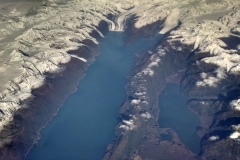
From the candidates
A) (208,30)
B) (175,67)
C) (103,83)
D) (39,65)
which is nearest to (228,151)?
(175,67)

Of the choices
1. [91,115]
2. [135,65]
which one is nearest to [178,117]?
[91,115]

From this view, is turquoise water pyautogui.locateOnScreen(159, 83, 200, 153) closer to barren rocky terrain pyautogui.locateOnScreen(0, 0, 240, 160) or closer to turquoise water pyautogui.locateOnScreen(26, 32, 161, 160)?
barren rocky terrain pyautogui.locateOnScreen(0, 0, 240, 160)

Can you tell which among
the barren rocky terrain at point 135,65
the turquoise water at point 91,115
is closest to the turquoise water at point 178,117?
the barren rocky terrain at point 135,65

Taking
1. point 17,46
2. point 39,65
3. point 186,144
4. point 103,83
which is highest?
point 17,46

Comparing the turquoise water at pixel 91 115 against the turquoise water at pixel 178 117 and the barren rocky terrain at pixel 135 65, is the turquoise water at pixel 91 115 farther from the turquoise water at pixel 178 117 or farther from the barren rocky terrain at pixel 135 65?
the turquoise water at pixel 178 117

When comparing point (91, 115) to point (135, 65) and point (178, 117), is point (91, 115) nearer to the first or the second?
point (178, 117)

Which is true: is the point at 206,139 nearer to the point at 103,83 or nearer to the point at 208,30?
the point at 103,83
